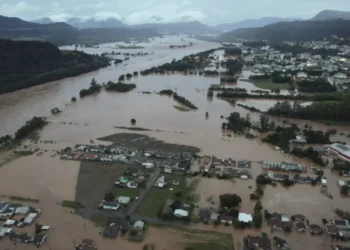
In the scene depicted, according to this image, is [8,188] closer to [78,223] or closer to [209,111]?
[78,223]

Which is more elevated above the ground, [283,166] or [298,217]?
[283,166]

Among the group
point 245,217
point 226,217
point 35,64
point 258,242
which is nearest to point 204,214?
point 226,217

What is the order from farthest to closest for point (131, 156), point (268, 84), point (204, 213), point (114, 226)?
point (268, 84), point (131, 156), point (204, 213), point (114, 226)

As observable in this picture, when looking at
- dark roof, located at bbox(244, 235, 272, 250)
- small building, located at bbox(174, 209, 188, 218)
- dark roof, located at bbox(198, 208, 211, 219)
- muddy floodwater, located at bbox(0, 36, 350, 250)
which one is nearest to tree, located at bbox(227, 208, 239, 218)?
muddy floodwater, located at bbox(0, 36, 350, 250)

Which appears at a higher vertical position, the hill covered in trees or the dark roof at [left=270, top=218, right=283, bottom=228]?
the hill covered in trees

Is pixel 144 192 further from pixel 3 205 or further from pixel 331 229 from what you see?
pixel 331 229

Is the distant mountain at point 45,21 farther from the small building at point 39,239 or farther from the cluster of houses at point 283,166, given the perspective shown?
the small building at point 39,239

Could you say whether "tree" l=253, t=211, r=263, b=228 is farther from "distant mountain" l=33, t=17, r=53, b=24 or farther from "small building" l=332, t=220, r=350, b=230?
"distant mountain" l=33, t=17, r=53, b=24

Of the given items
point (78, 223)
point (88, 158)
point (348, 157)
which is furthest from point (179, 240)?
point (348, 157)
